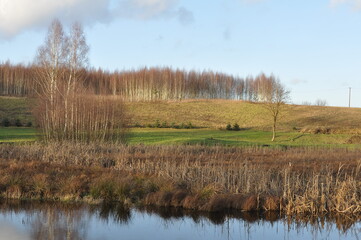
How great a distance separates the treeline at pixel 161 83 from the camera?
8875 centimetres

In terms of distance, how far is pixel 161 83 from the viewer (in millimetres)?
93125

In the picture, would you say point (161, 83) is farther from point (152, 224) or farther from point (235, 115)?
point (152, 224)

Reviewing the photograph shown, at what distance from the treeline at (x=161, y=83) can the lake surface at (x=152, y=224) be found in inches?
2718

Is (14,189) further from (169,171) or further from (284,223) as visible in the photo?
(284,223)

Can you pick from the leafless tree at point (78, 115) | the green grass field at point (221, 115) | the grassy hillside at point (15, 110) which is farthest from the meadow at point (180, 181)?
the grassy hillside at point (15, 110)

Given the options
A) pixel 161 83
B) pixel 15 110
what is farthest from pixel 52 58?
pixel 161 83

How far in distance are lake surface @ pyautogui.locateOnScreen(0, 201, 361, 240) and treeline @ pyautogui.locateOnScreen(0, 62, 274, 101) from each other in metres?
69.0

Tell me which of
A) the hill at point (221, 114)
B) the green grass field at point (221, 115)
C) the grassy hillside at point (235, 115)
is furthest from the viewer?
the grassy hillside at point (235, 115)

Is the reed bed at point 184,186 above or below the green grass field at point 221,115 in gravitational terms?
below

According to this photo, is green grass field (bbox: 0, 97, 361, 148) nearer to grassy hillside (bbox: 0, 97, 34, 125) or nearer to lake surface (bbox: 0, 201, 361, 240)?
grassy hillside (bbox: 0, 97, 34, 125)

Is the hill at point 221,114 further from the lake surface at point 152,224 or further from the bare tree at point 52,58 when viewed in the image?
the lake surface at point 152,224

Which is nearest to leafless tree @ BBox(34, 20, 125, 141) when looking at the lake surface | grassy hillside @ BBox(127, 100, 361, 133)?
the lake surface

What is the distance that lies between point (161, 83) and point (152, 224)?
81.8 meters

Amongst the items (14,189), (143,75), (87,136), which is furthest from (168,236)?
(143,75)
